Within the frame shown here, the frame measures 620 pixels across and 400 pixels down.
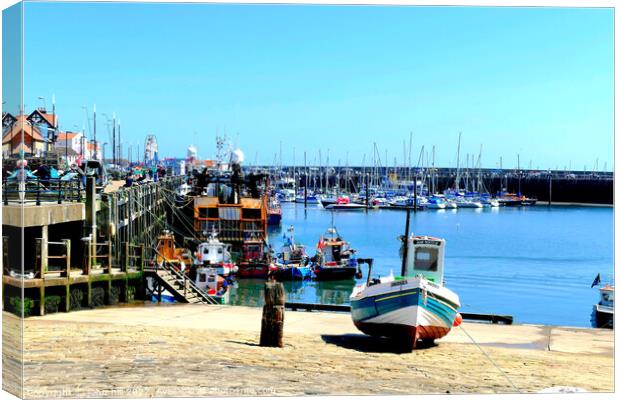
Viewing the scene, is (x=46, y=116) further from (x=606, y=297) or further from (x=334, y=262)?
(x=334, y=262)

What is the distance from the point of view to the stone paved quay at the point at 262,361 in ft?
32.1

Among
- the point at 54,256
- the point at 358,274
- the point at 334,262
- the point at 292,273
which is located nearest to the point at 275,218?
the point at 334,262

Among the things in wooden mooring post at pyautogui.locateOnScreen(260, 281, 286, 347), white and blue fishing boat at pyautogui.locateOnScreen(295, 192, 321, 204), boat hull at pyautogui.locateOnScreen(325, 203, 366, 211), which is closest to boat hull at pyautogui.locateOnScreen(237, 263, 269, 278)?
wooden mooring post at pyautogui.locateOnScreen(260, 281, 286, 347)

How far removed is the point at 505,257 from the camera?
126 feet

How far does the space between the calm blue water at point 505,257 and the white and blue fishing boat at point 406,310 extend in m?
10.8

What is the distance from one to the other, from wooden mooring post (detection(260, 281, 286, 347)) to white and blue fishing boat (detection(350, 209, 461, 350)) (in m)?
1.47

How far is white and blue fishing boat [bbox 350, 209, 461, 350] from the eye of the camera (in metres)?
12.4

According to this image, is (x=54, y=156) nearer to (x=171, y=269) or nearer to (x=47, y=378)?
(x=171, y=269)

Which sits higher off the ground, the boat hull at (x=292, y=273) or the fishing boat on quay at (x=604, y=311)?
the fishing boat on quay at (x=604, y=311)

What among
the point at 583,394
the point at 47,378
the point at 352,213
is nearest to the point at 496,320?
the point at 583,394

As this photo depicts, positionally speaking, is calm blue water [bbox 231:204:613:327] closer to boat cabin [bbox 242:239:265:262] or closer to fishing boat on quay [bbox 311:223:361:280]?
fishing boat on quay [bbox 311:223:361:280]

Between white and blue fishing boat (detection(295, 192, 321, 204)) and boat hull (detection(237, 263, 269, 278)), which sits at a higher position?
white and blue fishing boat (detection(295, 192, 321, 204))

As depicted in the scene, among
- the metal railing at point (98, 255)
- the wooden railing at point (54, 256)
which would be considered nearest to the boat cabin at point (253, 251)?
the metal railing at point (98, 255)

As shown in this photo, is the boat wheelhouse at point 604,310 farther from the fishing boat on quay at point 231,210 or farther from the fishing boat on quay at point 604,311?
the fishing boat on quay at point 231,210
